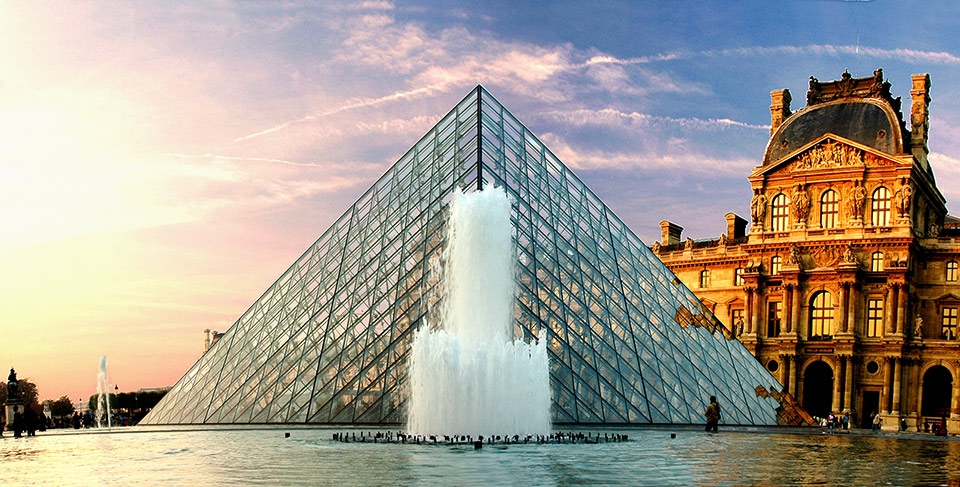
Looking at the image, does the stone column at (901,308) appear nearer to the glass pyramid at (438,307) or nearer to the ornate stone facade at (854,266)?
the ornate stone facade at (854,266)

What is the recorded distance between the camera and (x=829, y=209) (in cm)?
5325

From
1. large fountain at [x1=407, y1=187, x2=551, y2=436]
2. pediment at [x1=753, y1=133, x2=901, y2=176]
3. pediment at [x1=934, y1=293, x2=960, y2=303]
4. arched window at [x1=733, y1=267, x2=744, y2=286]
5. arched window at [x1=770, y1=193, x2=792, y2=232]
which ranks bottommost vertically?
large fountain at [x1=407, y1=187, x2=551, y2=436]

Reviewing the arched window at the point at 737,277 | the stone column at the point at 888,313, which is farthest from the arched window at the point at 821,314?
the arched window at the point at 737,277

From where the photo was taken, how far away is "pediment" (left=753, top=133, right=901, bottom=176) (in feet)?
170

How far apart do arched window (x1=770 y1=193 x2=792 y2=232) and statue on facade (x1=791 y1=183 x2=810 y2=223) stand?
2.73 feet

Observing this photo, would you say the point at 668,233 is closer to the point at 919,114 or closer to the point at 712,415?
the point at 919,114

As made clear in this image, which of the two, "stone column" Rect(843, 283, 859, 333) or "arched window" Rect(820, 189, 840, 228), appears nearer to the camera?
"stone column" Rect(843, 283, 859, 333)

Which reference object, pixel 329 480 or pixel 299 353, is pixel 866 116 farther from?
pixel 329 480

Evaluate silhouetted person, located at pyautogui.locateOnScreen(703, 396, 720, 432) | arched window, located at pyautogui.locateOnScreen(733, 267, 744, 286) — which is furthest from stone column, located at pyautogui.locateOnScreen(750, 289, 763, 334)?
silhouetted person, located at pyautogui.locateOnScreen(703, 396, 720, 432)

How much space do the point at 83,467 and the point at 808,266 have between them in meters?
43.9

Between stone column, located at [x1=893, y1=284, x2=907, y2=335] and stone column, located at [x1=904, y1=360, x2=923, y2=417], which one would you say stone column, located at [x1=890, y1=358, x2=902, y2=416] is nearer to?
stone column, located at [x1=904, y1=360, x2=923, y2=417]

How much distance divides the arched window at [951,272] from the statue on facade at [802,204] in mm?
6957

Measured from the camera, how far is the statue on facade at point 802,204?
53.3 metres

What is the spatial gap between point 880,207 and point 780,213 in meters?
4.90
